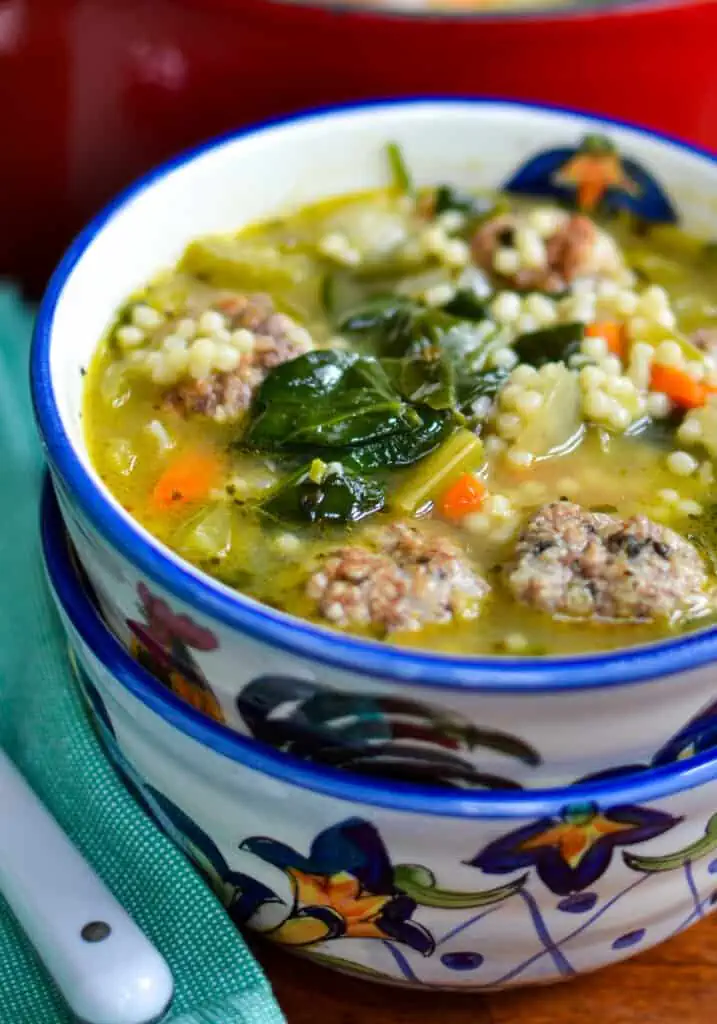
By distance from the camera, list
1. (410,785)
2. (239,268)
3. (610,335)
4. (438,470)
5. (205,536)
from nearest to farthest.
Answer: (410,785), (205,536), (438,470), (610,335), (239,268)

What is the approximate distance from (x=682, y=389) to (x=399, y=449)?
49 cm

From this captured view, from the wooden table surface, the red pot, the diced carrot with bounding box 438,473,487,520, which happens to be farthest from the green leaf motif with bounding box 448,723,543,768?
the red pot

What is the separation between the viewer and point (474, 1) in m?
3.17

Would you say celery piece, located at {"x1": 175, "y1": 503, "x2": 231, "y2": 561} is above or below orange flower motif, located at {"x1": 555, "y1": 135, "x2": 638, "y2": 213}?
below

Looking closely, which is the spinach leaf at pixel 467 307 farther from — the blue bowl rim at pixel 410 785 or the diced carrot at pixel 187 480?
the blue bowl rim at pixel 410 785

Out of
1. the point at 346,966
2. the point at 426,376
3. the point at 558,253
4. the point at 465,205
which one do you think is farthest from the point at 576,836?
the point at 465,205

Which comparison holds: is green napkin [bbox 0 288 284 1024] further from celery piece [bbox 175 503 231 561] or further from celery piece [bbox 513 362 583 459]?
celery piece [bbox 513 362 583 459]

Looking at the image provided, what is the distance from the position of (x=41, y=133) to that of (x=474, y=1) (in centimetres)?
119

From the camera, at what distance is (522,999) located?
71.8 inches

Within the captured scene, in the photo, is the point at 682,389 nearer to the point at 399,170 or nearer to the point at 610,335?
the point at 610,335

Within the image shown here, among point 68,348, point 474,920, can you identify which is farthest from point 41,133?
point 474,920

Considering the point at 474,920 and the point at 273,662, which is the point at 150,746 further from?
the point at 474,920

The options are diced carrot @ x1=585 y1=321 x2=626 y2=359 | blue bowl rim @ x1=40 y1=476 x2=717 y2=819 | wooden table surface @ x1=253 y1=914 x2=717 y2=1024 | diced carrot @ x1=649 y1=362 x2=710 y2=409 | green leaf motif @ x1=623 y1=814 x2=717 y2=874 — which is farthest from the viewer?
diced carrot @ x1=585 y1=321 x2=626 y2=359

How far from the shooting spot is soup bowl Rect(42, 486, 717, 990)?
146 centimetres
